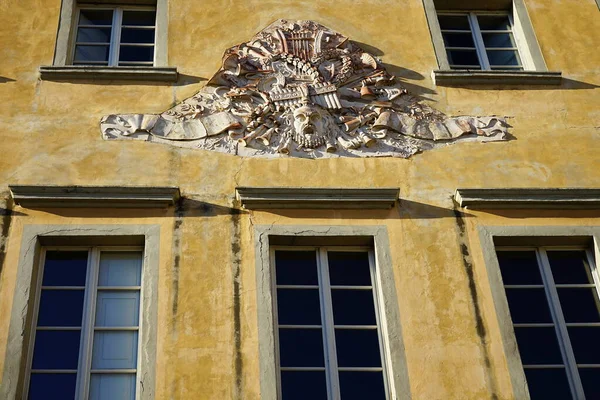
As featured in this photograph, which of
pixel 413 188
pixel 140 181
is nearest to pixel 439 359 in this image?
pixel 413 188

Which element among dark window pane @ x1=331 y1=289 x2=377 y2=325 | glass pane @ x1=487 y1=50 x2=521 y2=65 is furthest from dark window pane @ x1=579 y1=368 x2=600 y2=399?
glass pane @ x1=487 y1=50 x2=521 y2=65

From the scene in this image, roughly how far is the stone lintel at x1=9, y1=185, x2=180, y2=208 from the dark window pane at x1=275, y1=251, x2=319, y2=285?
1.25 meters

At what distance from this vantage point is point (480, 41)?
13281 millimetres

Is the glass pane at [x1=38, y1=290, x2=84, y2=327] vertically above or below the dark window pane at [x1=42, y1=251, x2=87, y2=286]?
below

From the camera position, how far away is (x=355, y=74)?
488 inches

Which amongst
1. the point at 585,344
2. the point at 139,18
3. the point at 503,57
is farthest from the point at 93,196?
the point at 503,57

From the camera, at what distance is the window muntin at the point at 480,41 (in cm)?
1308

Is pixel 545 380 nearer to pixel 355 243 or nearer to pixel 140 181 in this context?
pixel 355 243

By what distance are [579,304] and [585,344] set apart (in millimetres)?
481

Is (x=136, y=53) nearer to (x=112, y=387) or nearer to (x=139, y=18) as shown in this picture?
(x=139, y=18)

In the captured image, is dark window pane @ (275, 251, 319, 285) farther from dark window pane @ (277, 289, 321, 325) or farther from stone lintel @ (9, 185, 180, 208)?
stone lintel @ (9, 185, 180, 208)

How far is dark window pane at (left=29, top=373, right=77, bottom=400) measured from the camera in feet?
31.9

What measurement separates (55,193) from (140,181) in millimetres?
873

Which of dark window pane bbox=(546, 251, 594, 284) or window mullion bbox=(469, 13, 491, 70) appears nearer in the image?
dark window pane bbox=(546, 251, 594, 284)
